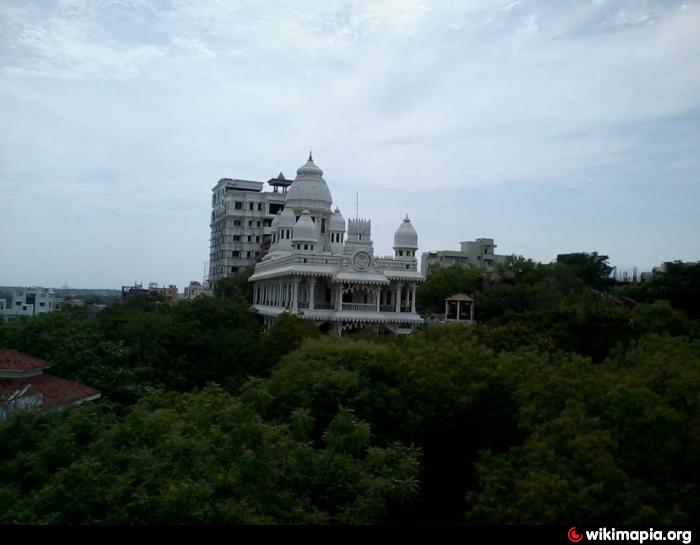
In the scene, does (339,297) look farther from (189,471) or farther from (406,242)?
(189,471)

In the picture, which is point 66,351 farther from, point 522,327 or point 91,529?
point 91,529

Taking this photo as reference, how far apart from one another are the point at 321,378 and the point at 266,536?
15.0 metres

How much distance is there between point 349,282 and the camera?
A: 4138cm

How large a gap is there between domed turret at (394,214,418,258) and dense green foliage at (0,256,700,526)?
15218 mm

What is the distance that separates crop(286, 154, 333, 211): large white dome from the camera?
51.3 m

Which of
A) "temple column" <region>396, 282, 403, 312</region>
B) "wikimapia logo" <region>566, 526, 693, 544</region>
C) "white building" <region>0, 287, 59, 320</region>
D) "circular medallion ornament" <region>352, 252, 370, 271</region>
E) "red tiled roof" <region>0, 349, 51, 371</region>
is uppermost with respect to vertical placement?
"circular medallion ornament" <region>352, 252, 370, 271</region>

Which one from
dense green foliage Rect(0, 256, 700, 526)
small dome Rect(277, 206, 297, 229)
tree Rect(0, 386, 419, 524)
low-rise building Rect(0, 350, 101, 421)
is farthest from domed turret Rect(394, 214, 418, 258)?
tree Rect(0, 386, 419, 524)

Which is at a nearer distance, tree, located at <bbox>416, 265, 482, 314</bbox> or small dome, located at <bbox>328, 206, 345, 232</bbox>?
small dome, located at <bbox>328, 206, 345, 232</bbox>

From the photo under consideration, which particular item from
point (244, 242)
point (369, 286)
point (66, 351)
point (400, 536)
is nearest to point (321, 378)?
point (66, 351)

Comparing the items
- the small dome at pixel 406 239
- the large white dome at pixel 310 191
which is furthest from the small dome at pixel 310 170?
the small dome at pixel 406 239

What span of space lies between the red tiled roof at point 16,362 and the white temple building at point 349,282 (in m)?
17.4

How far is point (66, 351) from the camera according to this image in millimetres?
28281

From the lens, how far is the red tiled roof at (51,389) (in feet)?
70.9

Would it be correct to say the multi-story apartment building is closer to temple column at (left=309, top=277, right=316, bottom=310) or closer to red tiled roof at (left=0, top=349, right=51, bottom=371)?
temple column at (left=309, top=277, right=316, bottom=310)
